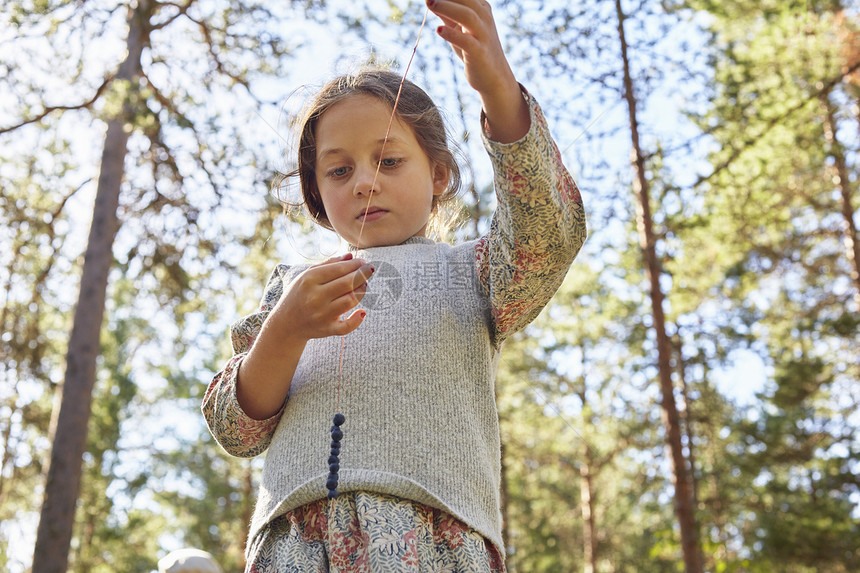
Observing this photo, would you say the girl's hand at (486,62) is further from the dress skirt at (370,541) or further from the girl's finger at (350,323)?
the dress skirt at (370,541)

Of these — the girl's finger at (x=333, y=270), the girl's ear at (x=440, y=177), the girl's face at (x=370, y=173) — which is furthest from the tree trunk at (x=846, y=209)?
the girl's finger at (x=333, y=270)

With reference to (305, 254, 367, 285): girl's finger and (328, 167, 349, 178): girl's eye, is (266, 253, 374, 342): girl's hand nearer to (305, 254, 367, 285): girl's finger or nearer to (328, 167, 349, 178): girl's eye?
(305, 254, 367, 285): girl's finger

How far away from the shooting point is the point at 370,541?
1.13 m

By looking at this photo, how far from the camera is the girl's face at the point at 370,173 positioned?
146 centimetres

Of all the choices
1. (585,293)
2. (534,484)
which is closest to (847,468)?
(585,293)

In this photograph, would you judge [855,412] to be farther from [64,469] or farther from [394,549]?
[394,549]

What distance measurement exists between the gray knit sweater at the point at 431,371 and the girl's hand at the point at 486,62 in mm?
26

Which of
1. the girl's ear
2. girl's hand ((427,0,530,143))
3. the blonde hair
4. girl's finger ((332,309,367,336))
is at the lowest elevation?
girl's finger ((332,309,367,336))

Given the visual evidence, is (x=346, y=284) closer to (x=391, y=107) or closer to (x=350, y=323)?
(x=350, y=323)

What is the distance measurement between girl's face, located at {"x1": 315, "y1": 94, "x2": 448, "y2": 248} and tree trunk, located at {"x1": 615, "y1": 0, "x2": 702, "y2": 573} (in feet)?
16.7

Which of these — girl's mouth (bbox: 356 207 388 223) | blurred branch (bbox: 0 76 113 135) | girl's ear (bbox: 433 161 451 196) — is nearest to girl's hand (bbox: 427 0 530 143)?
girl's mouth (bbox: 356 207 388 223)

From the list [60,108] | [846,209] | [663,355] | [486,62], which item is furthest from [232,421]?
[846,209]

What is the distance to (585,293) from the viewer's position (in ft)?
41.4

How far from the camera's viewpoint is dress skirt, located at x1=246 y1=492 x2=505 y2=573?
1.13 meters
